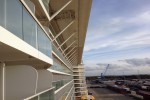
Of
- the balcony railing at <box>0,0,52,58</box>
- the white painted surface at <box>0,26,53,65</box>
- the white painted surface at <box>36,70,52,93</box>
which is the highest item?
the balcony railing at <box>0,0,52,58</box>

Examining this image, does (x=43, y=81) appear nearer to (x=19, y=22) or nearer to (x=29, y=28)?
(x=29, y=28)

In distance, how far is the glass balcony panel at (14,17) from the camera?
19.5ft

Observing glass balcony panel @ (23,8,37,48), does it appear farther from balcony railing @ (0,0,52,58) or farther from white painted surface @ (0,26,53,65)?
white painted surface @ (0,26,53,65)

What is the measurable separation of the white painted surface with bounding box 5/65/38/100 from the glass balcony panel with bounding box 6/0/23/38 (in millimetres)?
2650

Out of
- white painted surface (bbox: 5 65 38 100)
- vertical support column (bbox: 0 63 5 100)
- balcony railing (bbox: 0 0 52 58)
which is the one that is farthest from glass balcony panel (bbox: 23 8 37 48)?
vertical support column (bbox: 0 63 5 100)

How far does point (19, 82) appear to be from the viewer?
31.0 ft

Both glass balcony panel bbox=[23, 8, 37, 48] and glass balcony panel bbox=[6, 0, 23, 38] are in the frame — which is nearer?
glass balcony panel bbox=[6, 0, 23, 38]

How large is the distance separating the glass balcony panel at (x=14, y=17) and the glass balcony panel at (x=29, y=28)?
1.35 feet

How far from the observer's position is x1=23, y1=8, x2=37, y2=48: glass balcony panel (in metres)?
7.37

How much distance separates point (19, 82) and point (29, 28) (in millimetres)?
2548

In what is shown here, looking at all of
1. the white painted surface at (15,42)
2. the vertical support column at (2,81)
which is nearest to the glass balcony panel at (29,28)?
the white painted surface at (15,42)

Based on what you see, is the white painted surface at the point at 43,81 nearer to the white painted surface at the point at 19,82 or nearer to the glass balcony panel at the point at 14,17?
the white painted surface at the point at 19,82

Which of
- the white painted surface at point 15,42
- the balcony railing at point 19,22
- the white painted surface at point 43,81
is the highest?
the balcony railing at point 19,22

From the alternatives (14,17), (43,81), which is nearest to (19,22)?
(14,17)
